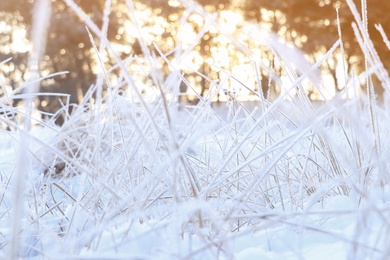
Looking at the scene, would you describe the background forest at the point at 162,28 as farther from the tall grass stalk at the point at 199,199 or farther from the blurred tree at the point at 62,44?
the tall grass stalk at the point at 199,199

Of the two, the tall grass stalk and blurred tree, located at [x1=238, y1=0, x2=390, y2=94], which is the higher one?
the tall grass stalk

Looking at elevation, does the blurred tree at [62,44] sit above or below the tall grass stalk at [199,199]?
below

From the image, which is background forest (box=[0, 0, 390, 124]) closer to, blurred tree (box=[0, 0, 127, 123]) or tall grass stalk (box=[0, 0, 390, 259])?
blurred tree (box=[0, 0, 127, 123])

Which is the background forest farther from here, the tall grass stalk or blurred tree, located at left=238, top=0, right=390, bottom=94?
the tall grass stalk

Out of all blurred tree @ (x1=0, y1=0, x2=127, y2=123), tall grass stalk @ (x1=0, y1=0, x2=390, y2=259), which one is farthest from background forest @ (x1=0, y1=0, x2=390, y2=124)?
tall grass stalk @ (x1=0, y1=0, x2=390, y2=259)

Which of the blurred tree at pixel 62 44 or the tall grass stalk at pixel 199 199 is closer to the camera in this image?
the tall grass stalk at pixel 199 199

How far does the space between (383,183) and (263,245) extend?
0.72 feet

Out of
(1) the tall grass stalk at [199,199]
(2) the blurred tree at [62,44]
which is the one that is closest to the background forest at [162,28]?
(2) the blurred tree at [62,44]

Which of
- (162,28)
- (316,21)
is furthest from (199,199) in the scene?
(316,21)

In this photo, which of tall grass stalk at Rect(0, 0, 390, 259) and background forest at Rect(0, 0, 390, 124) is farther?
background forest at Rect(0, 0, 390, 124)

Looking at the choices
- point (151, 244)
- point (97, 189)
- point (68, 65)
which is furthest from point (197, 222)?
point (68, 65)

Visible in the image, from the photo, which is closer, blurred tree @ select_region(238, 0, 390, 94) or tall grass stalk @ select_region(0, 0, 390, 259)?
tall grass stalk @ select_region(0, 0, 390, 259)

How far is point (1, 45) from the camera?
1110 centimetres

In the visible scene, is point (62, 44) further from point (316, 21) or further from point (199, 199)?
point (199, 199)
